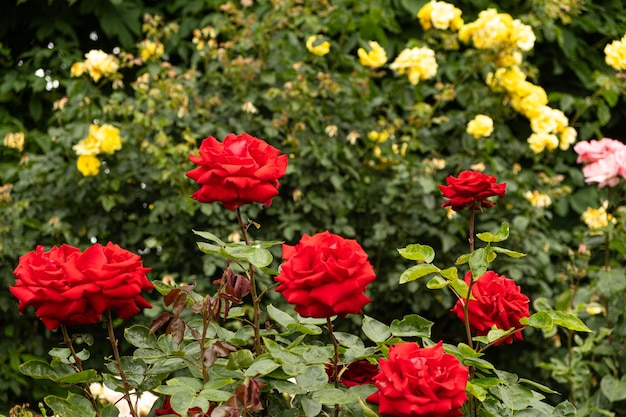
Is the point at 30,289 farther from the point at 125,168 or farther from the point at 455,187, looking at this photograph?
the point at 125,168

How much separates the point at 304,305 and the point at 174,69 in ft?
8.27

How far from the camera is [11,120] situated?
3992 mm

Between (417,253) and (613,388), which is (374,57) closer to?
(613,388)

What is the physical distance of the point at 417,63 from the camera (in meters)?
3.58

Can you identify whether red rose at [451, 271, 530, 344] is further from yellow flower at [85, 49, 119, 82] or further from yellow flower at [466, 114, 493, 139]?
yellow flower at [85, 49, 119, 82]

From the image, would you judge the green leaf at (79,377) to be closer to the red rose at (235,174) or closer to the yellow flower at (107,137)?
the red rose at (235,174)

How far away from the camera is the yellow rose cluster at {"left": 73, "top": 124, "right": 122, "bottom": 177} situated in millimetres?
3326

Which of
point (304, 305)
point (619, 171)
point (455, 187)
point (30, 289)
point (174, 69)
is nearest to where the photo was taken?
point (304, 305)

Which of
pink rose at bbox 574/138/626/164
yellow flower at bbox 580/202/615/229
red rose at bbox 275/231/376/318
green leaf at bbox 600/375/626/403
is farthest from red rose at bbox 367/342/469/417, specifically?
yellow flower at bbox 580/202/615/229

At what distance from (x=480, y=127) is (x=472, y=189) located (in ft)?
6.73

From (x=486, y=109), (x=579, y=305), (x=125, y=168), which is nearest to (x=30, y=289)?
(x=579, y=305)

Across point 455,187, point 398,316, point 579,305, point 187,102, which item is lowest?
point 398,316

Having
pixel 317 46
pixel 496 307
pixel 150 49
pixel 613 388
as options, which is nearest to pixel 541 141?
pixel 317 46

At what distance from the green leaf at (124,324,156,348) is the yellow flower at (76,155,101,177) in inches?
81.0
